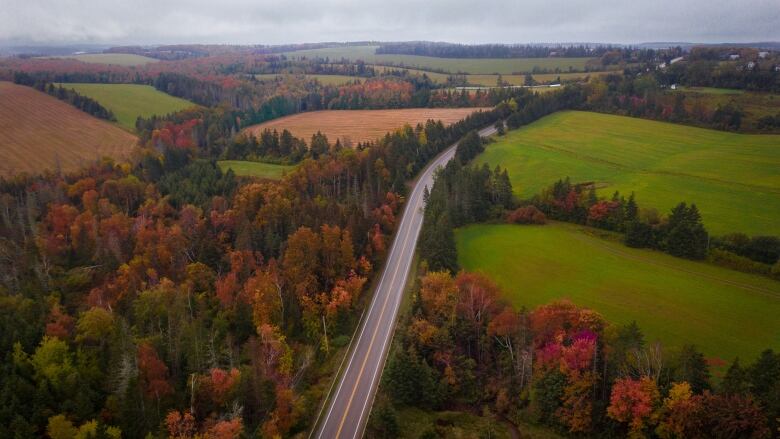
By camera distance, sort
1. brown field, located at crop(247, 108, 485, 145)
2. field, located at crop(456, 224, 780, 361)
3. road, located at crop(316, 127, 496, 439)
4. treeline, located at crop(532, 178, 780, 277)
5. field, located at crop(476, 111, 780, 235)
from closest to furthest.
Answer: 1. road, located at crop(316, 127, 496, 439)
2. field, located at crop(456, 224, 780, 361)
3. treeline, located at crop(532, 178, 780, 277)
4. field, located at crop(476, 111, 780, 235)
5. brown field, located at crop(247, 108, 485, 145)

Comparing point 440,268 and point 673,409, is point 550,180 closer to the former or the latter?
point 440,268

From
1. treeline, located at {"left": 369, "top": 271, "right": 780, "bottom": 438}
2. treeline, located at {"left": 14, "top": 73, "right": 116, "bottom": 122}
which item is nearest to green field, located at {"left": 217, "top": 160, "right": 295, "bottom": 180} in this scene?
treeline, located at {"left": 14, "top": 73, "right": 116, "bottom": 122}

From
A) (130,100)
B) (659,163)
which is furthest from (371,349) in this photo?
(130,100)

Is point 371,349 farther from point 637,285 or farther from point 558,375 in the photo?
point 637,285

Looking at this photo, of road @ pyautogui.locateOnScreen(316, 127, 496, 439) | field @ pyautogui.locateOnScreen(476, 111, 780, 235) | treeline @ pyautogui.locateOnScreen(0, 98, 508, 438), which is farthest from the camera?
field @ pyautogui.locateOnScreen(476, 111, 780, 235)

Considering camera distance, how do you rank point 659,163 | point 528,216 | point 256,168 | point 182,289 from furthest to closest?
point 256,168 → point 659,163 → point 528,216 → point 182,289

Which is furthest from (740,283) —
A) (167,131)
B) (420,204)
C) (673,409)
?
(167,131)

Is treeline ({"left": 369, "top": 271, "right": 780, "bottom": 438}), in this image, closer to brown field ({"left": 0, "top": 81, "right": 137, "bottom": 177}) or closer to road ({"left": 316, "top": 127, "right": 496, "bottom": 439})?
road ({"left": 316, "top": 127, "right": 496, "bottom": 439})
